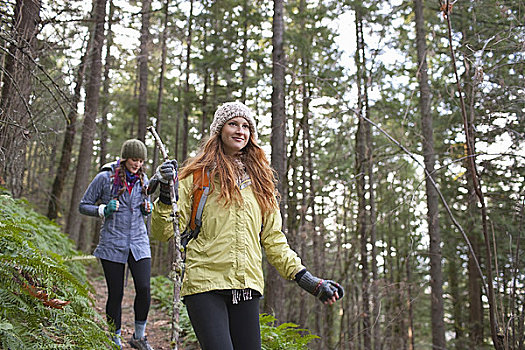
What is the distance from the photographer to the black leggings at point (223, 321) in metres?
2.54

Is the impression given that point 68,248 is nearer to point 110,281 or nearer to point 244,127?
point 110,281

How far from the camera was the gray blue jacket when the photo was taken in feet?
15.2

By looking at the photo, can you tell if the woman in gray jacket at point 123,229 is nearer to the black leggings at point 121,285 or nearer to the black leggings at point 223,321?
the black leggings at point 121,285

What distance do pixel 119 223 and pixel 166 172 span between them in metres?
2.49

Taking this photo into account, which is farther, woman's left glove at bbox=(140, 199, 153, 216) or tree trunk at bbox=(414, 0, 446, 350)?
tree trunk at bbox=(414, 0, 446, 350)

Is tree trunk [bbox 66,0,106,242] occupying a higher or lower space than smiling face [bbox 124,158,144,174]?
higher

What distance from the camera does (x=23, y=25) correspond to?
5418 mm

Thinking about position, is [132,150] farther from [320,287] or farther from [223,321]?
[320,287]

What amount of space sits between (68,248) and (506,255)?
1278cm

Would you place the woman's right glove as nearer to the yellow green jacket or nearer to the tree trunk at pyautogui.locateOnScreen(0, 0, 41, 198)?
the yellow green jacket

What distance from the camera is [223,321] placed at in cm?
261

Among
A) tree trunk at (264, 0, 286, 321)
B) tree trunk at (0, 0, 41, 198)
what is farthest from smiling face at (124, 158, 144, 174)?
tree trunk at (264, 0, 286, 321)

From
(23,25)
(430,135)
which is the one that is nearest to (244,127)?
(23,25)

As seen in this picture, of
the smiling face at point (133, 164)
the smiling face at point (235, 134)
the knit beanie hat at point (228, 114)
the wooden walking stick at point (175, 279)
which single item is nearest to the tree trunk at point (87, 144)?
the smiling face at point (133, 164)
